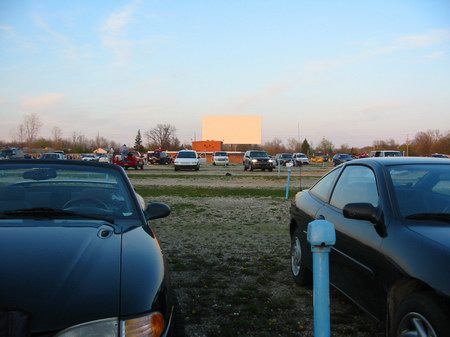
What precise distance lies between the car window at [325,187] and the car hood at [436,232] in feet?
5.21

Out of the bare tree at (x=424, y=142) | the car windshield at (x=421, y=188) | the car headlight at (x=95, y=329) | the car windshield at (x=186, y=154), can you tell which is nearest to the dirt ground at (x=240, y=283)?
the car windshield at (x=421, y=188)

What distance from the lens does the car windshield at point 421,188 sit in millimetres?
3436

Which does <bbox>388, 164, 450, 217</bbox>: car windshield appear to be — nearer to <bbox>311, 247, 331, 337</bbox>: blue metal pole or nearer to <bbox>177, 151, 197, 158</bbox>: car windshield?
<bbox>311, 247, 331, 337</bbox>: blue metal pole

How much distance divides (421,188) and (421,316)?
1.52 metres

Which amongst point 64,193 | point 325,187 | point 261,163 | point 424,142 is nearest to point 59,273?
point 64,193

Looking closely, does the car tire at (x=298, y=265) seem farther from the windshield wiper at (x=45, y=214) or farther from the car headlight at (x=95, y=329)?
the car headlight at (x=95, y=329)

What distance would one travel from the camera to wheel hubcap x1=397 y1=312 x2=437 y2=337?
8.09ft

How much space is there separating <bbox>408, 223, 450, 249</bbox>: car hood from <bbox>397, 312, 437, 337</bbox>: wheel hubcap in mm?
438

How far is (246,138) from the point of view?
3241 inches

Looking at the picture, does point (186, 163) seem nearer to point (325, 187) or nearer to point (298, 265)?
point (298, 265)

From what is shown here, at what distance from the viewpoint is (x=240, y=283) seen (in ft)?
17.4

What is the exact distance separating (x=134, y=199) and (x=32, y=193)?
86cm

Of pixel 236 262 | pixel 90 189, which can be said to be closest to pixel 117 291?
pixel 90 189

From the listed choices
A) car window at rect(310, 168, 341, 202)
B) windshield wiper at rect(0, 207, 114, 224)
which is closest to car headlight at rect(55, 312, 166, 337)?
windshield wiper at rect(0, 207, 114, 224)
